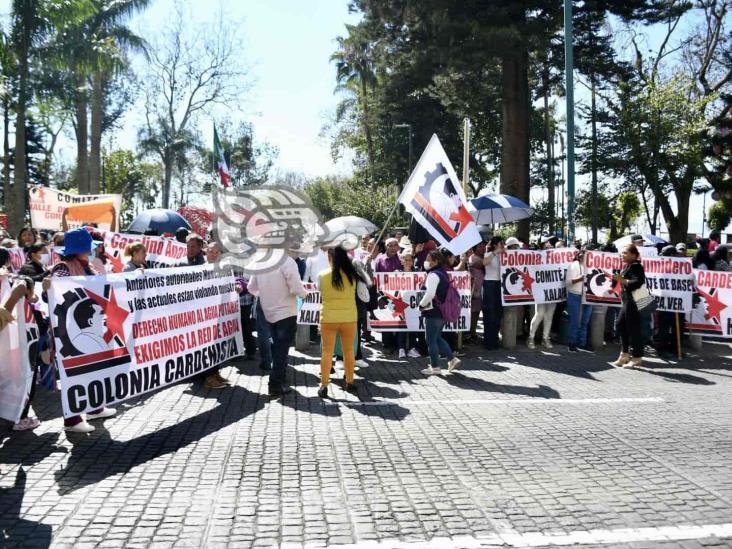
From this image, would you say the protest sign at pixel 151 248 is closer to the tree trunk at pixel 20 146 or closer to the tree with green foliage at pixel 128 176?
the tree trunk at pixel 20 146

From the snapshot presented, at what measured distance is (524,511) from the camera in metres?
4.63

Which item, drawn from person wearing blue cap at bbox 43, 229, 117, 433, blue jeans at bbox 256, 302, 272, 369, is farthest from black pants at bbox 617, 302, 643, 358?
person wearing blue cap at bbox 43, 229, 117, 433

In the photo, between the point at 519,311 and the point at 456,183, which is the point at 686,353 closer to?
the point at 519,311

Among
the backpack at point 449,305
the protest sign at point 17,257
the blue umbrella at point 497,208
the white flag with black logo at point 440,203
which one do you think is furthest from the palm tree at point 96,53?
the backpack at point 449,305

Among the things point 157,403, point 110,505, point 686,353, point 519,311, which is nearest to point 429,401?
point 157,403

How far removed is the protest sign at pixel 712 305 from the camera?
1167cm

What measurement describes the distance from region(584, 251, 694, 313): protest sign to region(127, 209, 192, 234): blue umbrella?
9.85m

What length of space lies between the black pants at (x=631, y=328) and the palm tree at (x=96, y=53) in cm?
2018

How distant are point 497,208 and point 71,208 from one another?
9.59 m

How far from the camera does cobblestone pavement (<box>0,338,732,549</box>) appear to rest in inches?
171

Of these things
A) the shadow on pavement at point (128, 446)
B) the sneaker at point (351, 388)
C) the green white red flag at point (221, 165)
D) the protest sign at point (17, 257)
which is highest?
the green white red flag at point (221, 165)

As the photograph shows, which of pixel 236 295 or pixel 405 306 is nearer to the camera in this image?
pixel 236 295

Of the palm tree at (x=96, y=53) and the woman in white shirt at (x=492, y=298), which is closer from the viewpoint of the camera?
the woman in white shirt at (x=492, y=298)

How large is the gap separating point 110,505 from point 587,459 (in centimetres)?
373
